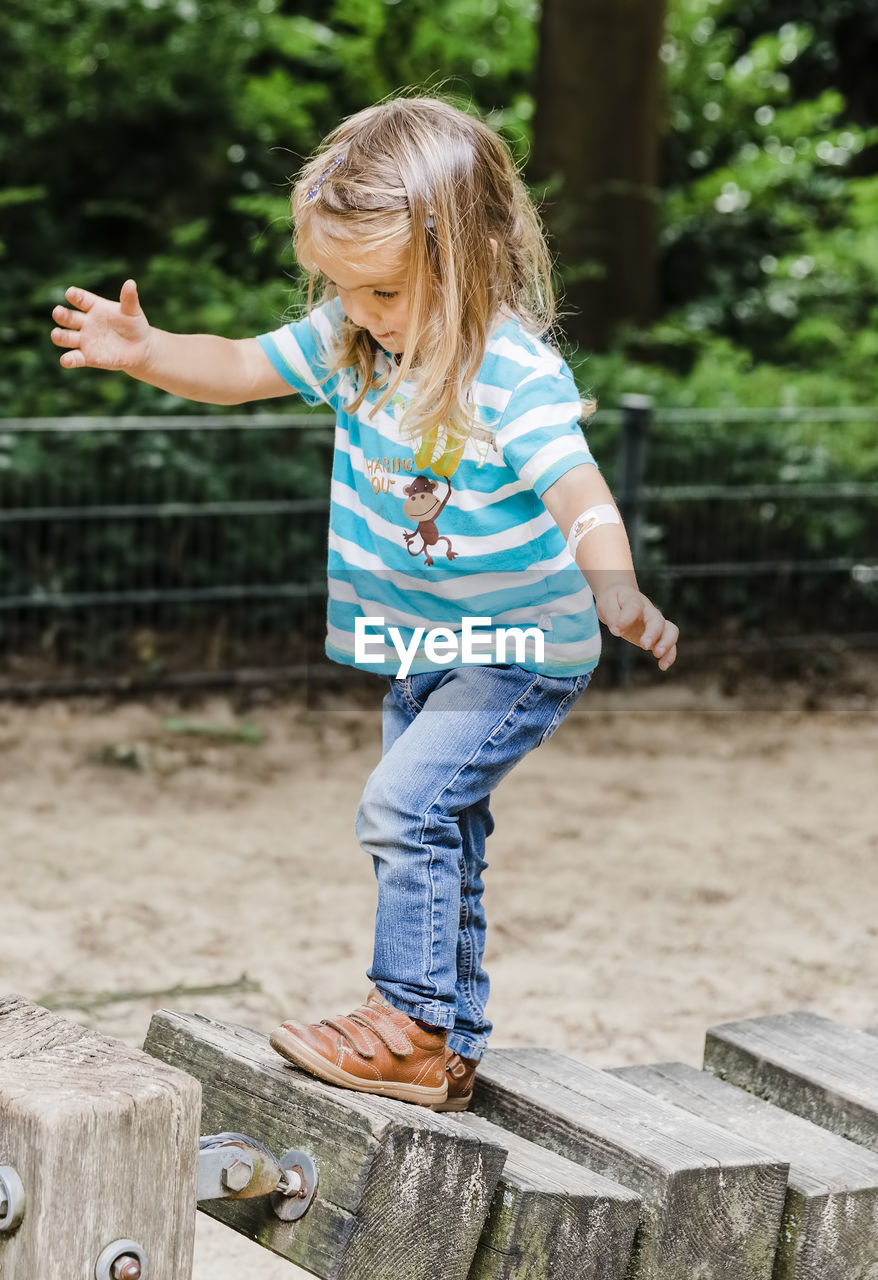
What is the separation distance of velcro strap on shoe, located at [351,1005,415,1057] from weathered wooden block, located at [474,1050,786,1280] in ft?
1.06

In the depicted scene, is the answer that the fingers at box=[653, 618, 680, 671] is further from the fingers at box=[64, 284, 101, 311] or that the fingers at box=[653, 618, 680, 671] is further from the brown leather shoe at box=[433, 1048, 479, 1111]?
the fingers at box=[64, 284, 101, 311]

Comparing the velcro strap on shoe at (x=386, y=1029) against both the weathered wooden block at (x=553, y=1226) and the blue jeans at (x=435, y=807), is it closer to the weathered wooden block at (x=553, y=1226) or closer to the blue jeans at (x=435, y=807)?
the blue jeans at (x=435, y=807)

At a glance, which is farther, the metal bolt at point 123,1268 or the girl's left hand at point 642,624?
the girl's left hand at point 642,624

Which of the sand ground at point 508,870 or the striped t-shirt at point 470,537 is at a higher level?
the striped t-shirt at point 470,537

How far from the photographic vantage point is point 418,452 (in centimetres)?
209

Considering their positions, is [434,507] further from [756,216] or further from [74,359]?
[756,216]

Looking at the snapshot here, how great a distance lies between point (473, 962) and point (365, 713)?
14.9 ft

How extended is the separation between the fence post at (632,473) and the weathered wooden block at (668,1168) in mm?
→ 4750

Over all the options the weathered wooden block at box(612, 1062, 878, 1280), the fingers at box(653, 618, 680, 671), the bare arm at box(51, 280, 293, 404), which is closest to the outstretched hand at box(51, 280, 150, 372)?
the bare arm at box(51, 280, 293, 404)

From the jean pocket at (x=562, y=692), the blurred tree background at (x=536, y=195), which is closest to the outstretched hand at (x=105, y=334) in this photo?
the jean pocket at (x=562, y=692)

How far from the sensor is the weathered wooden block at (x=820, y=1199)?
223 cm

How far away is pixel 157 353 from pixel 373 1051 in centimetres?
100

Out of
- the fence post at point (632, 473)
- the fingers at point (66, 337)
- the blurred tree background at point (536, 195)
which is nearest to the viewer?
the fingers at point (66, 337)

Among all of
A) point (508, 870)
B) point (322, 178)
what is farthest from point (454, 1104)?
point (508, 870)
